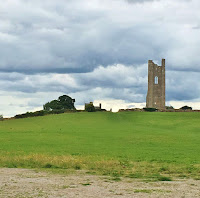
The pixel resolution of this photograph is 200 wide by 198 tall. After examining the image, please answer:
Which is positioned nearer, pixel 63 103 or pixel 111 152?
pixel 111 152

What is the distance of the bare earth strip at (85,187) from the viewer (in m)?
16.5

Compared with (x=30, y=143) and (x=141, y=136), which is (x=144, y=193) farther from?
(x=141, y=136)

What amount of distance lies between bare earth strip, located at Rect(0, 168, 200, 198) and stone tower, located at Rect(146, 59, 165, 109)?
110 meters

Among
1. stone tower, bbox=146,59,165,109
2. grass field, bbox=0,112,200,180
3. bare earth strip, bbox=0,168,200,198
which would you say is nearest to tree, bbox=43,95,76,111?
stone tower, bbox=146,59,165,109

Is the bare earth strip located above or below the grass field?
below

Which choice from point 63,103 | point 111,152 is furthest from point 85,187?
point 63,103

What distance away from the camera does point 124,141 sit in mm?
48469

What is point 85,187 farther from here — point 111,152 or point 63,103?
point 63,103

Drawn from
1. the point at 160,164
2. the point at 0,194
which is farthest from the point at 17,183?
the point at 160,164

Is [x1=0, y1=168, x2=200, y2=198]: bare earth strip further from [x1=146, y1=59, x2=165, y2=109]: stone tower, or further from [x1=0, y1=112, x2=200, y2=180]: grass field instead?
[x1=146, y1=59, x2=165, y2=109]: stone tower

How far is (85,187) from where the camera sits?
18109mm

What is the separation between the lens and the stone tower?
131m

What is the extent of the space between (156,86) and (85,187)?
117 m

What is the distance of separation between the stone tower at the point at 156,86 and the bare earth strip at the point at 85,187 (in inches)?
4347
